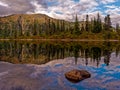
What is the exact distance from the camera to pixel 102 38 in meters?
161

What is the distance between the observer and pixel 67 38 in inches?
6850

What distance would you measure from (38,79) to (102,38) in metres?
141

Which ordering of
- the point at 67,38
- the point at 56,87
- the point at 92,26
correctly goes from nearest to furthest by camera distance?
the point at 56,87 < the point at 67,38 < the point at 92,26

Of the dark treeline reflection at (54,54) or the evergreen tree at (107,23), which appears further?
the evergreen tree at (107,23)

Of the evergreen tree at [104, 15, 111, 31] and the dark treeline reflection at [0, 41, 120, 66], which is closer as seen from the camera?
the dark treeline reflection at [0, 41, 120, 66]

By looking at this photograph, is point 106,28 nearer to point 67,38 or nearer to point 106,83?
point 67,38

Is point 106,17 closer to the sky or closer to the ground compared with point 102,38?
closer to the sky

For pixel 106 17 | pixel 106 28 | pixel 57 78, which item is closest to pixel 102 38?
pixel 106 28

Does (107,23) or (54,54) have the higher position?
(107,23)

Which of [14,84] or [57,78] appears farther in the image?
[57,78]

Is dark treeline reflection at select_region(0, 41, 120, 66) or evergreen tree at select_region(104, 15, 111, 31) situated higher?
evergreen tree at select_region(104, 15, 111, 31)

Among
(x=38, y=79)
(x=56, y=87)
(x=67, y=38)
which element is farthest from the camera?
(x=67, y=38)

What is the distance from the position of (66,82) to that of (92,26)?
564 ft

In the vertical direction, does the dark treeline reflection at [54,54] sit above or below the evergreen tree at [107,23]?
below
